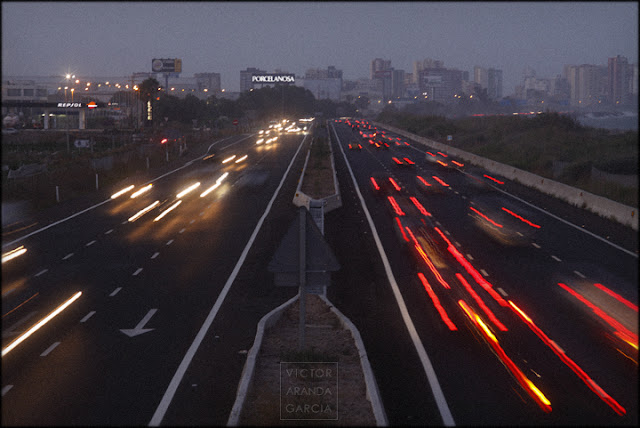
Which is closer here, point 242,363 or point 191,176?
point 242,363

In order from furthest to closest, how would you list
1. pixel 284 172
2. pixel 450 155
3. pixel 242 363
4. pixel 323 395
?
pixel 450 155 → pixel 284 172 → pixel 242 363 → pixel 323 395

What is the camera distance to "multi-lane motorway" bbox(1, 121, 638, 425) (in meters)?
10.4

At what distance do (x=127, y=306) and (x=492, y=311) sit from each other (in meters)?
8.96

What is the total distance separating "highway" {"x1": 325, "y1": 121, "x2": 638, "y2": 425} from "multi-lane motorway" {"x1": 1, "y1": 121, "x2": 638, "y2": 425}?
0.17 ft

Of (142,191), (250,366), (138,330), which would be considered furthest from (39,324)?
(142,191)

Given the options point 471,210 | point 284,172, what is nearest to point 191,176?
point 284,172

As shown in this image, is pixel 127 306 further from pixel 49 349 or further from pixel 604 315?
pixel 604 315

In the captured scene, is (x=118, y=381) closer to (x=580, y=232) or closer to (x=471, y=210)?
(x=580, y=232)

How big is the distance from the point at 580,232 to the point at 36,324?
20745 millimetres

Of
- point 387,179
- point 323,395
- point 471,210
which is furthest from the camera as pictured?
point 387,179

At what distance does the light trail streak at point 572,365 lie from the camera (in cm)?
1016

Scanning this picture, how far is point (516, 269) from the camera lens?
65.9ft

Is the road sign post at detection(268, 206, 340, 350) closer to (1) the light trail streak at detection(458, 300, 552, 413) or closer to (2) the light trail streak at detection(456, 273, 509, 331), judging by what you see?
(1) the light trail streak at detection(458, 300, 552, 413)

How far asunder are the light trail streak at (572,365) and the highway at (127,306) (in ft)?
19.6
